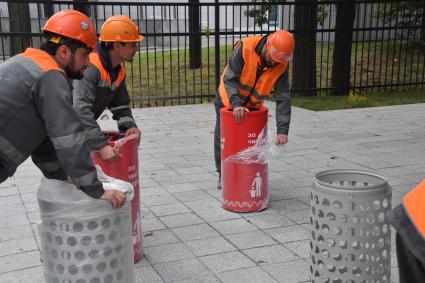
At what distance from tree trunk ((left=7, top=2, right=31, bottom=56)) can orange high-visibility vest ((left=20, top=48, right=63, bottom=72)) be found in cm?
764

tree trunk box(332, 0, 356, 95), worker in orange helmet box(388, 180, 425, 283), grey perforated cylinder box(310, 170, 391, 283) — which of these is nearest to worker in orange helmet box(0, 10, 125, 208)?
grey perforated cylinder box(310, 170, 391, 283)

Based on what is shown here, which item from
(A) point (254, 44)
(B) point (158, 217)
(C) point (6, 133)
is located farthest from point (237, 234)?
(C) point (6, 133)

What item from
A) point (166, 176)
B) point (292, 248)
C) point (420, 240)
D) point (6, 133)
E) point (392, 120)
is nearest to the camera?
point (420, 240)

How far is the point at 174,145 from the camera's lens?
7500 millimetres

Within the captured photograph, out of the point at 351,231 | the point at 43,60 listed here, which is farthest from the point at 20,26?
the point at 351,231

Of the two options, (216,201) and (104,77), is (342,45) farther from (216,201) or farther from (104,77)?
(104,77)

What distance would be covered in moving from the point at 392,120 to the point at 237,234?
18.7 ft

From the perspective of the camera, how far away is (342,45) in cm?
1195

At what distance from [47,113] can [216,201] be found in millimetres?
2867

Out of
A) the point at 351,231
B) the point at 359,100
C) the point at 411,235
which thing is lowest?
the point at 359,100

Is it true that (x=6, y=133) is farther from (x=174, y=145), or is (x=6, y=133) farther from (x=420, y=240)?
(x=174, y=145)

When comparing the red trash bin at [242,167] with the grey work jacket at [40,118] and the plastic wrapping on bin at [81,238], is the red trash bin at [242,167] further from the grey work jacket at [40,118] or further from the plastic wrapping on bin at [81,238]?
the grey work jacket at [40,118]

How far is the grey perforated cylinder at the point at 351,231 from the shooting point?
267 cm

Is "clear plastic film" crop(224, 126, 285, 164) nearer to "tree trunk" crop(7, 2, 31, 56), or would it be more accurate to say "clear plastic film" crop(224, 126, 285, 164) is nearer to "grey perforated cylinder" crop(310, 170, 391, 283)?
"grey perforated cylinder" crop(310, 170, 391, 283)
